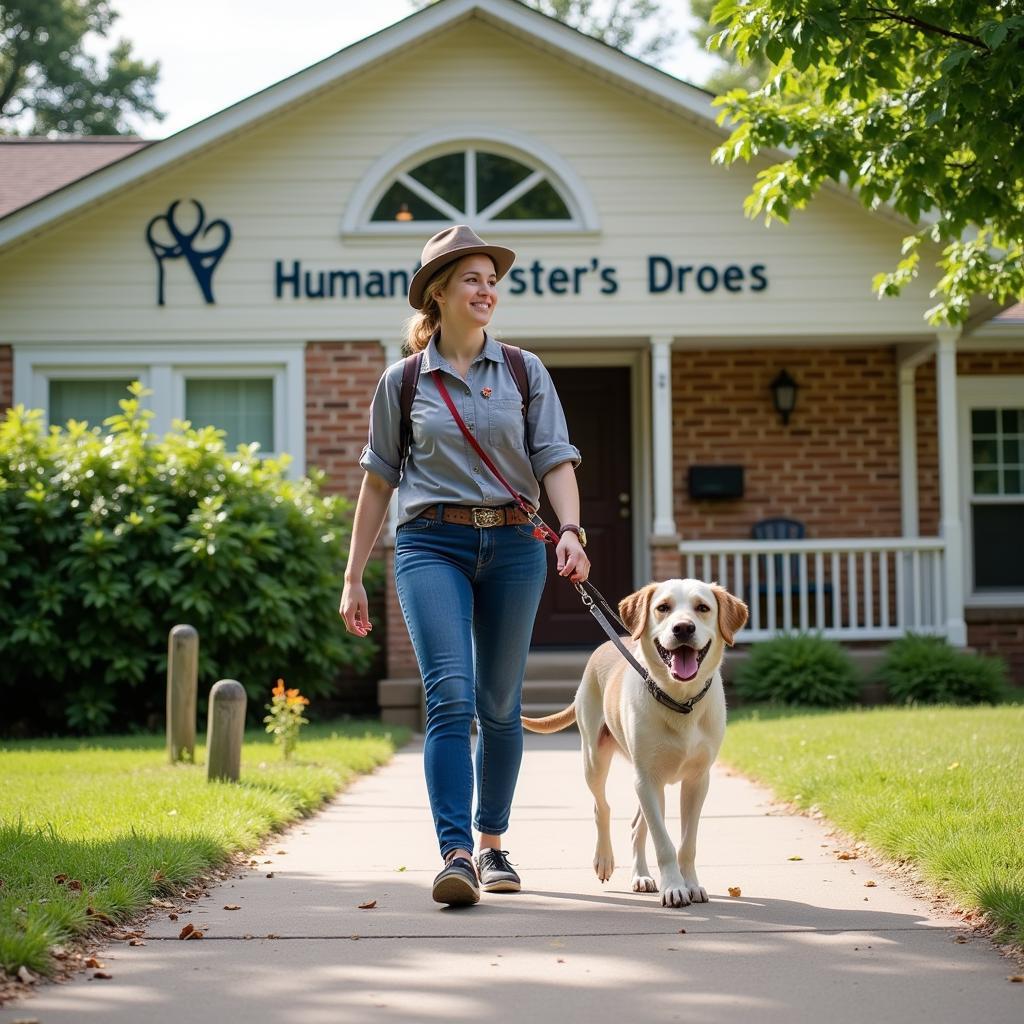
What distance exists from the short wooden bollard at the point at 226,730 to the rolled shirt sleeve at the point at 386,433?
105 inches

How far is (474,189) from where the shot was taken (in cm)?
1316

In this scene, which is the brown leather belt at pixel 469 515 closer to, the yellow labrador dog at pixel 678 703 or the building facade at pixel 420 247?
the yellow labrador dog at pixel 678 703

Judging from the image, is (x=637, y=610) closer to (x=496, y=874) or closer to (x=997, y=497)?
(x=496, y=874)

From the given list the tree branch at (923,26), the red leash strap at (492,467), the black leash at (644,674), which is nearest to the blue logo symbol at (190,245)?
the tree branch at (923,26)

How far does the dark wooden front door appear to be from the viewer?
554 inches

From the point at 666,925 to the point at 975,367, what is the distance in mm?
11034

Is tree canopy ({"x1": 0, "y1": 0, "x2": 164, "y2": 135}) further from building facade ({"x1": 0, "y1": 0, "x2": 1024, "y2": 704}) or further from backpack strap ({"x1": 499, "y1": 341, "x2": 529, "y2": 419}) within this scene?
backpack strap ({"x1": 499, "y1": 341, "x2": 529, "y2": 419})

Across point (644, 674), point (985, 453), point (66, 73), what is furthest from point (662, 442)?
point (66, 73)

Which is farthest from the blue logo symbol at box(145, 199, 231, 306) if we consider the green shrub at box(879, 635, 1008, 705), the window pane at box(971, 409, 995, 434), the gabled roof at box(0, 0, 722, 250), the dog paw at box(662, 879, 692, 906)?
the dog paw at box(662, 879, 692, 906)

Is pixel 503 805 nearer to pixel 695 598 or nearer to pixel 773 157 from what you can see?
pixel 695 598

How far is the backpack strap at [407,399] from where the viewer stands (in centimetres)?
500

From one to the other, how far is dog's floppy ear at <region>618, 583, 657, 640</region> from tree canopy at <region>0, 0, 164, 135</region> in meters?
35.4

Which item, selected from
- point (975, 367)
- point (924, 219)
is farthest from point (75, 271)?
point (975, 367)

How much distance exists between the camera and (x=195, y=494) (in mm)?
11469
